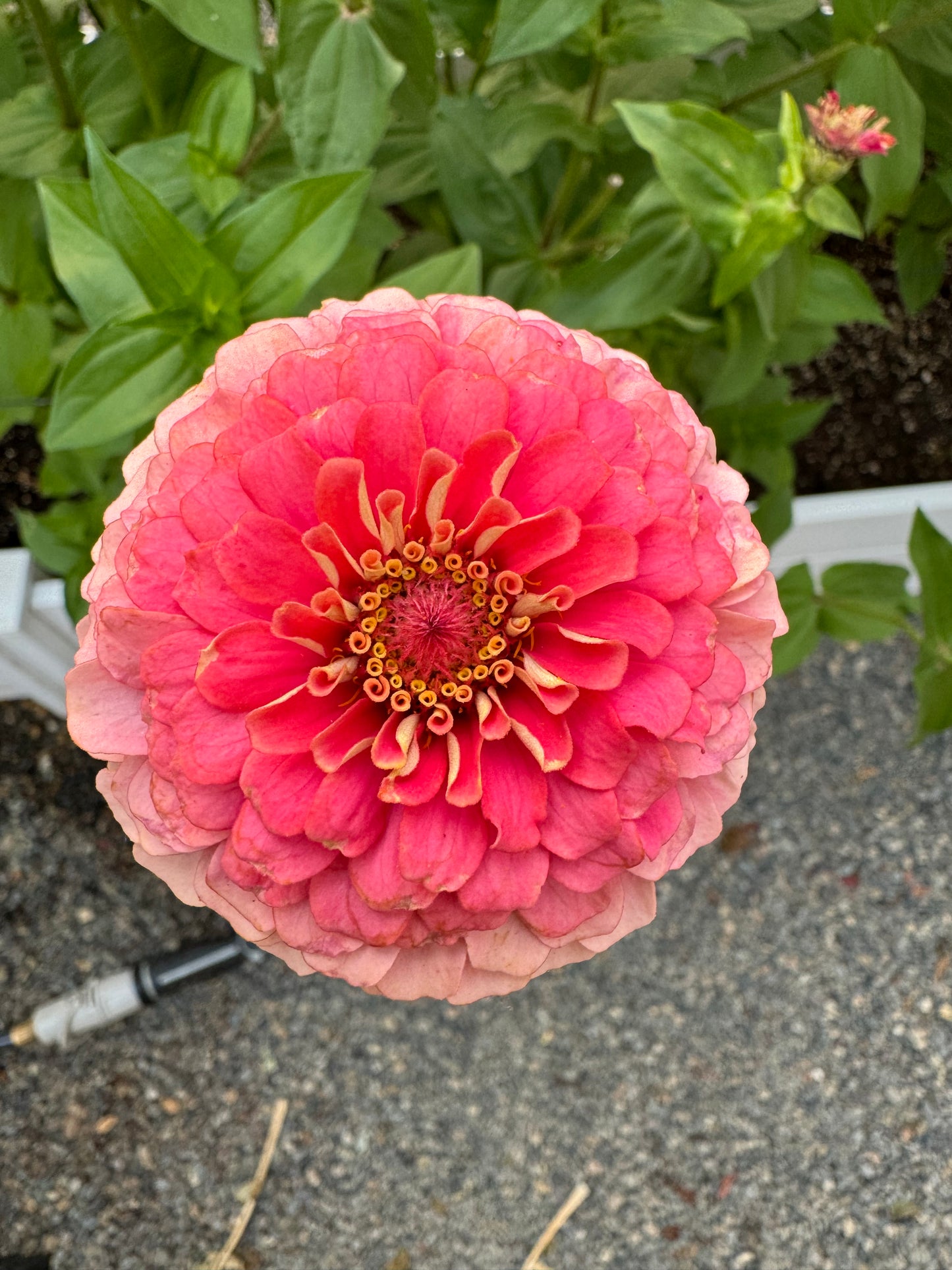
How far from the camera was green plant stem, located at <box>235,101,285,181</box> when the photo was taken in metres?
0.71

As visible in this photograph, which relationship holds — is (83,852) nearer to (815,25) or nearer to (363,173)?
(363,173)

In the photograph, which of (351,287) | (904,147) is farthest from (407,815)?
(904,147)

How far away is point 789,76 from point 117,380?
1.62 ft

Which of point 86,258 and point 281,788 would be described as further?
point 86,258

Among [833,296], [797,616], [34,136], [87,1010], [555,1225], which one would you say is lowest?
[555,1225]

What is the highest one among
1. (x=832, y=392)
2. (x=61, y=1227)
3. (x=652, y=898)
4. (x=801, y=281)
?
(x=801, y=281)

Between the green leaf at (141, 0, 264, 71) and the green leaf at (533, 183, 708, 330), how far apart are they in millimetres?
254

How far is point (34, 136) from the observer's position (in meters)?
0.73

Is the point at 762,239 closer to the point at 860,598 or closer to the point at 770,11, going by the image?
the point at 770,11

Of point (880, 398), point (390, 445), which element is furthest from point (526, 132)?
point (880, 398)

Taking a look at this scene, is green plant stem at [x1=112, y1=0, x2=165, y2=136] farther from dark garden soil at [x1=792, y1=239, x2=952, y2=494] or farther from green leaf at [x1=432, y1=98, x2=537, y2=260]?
dark garden soil at [x1=792, y1=239, x2=952, y2=494]

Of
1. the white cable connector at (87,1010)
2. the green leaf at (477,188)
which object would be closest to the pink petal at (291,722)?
the green leaf at (477,188)

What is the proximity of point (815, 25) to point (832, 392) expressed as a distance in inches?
17.3

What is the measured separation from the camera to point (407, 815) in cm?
42
